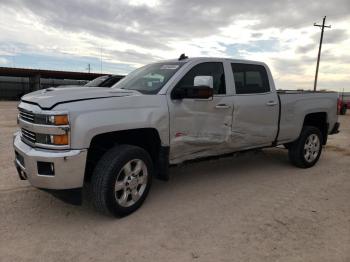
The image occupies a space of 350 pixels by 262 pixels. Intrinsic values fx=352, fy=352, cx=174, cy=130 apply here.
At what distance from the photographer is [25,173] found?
3824 mm

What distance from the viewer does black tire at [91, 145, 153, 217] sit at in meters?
3.82

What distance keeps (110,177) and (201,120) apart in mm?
1573

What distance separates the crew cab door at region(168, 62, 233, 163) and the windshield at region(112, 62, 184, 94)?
201 mm

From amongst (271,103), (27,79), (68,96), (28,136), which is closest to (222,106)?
(271,103)

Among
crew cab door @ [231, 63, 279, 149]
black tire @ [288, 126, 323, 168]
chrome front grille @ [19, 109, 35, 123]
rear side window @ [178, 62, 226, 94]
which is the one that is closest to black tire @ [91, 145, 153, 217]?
chrome front grille @ [19, 109, 35, 123]

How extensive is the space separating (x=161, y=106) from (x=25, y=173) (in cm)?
172

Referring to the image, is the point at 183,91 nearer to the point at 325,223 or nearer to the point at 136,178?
the point at 136,178

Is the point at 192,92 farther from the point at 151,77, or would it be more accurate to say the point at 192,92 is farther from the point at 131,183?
the point at 131,183

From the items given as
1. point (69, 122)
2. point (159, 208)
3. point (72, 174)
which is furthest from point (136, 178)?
point (69, 122)

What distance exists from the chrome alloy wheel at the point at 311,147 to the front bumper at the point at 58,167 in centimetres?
452

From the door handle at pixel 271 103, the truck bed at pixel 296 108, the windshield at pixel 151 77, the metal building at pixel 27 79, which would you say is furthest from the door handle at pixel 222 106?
the metal building at pixel 27 79

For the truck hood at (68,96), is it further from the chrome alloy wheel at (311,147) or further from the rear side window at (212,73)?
the chrome alloy wheel at (311,147)

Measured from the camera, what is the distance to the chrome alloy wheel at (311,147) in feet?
21.8

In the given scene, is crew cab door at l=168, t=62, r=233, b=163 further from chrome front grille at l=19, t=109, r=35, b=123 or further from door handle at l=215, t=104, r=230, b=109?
chrome front grille at l=19, t=109, r=35, b=123
